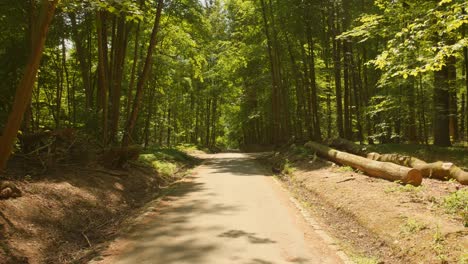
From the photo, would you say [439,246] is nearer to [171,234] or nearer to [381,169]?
[171,234]

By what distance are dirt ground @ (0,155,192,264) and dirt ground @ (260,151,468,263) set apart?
14.7 ft

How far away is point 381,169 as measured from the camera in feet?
34.5

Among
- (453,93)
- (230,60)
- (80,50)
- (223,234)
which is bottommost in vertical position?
(223,234)

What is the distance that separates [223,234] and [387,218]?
306 centimetres

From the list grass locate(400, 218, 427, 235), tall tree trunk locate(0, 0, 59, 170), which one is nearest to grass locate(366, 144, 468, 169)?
grass locate(400, 218, 427, 235)

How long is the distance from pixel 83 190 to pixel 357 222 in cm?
604

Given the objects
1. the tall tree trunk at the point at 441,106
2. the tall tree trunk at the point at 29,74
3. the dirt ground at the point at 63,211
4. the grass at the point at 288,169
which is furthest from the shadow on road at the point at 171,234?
the tall tree trunk at the point at 441,106

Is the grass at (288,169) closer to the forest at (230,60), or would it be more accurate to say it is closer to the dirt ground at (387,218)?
the dirt ground at (387,218)

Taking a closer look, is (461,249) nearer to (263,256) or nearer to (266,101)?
(263,256)

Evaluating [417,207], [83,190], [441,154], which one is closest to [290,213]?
[417,207]

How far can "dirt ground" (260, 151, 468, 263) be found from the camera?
18.4 feet

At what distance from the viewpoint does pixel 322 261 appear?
5.70 metres

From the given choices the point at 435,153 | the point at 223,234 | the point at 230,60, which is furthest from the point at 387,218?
the point at 230,60

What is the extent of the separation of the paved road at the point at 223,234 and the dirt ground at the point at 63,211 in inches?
26.6
